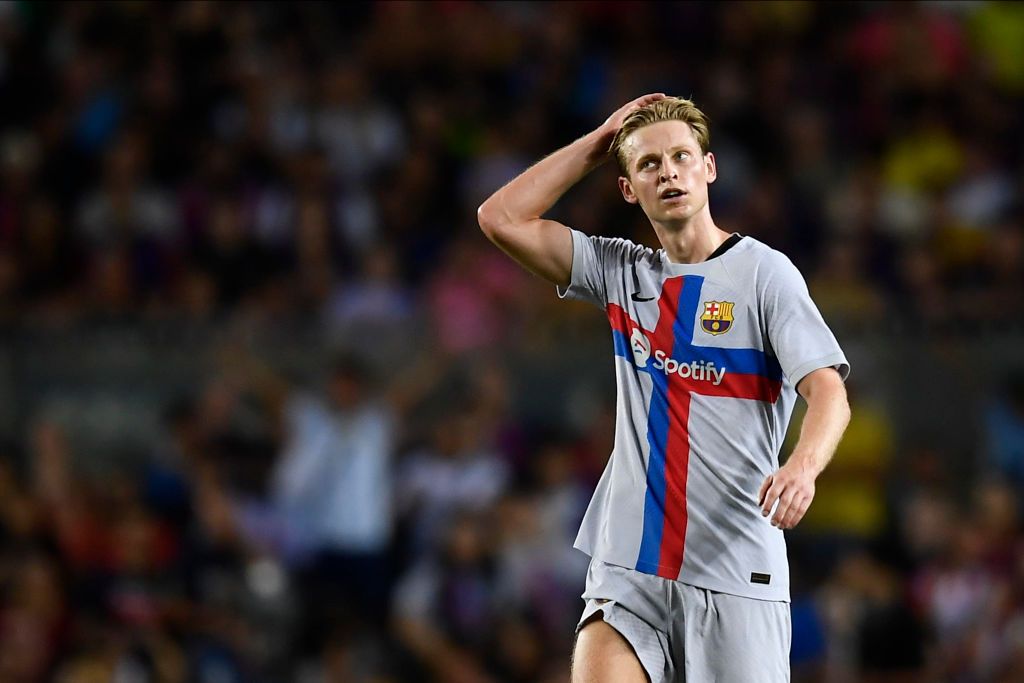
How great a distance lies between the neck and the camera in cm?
465

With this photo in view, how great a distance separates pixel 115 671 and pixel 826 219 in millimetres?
5590

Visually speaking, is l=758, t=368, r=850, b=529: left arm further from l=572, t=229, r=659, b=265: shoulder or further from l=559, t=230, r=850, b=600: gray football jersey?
l=572, t=229, r=659, b=265: shoulder

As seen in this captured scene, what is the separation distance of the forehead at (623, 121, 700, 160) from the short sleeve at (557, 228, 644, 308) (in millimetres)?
330

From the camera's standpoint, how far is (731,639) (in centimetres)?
442

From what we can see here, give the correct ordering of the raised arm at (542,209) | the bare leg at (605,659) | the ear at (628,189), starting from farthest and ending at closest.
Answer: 1. the raised arm at (542,209)
2. the ear at (628,189)
3. the bare leg at (605,659)

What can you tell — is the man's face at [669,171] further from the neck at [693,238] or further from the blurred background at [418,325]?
the blurred background at [418,325]

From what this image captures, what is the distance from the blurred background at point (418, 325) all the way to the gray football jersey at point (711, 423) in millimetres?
4483

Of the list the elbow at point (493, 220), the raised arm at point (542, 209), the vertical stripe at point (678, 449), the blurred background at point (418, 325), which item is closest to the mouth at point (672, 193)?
the vertical stripe at point (678, 449)

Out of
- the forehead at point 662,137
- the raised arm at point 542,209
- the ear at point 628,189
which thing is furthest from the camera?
the raised arm at point 542,209

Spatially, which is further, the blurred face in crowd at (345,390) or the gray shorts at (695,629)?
the blurred face in crowd at (345,390)

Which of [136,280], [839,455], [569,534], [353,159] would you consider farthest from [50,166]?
[839,455]

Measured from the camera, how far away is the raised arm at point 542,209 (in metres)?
4.88

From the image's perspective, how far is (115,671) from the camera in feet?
29.8

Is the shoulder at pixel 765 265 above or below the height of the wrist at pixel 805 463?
above
